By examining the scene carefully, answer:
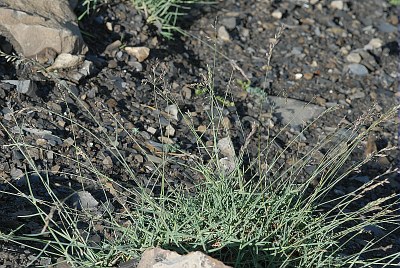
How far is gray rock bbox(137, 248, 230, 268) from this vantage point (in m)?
3.05

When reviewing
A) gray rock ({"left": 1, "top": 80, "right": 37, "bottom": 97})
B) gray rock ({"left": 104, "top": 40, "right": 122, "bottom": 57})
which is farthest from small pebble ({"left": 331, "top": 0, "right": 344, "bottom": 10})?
gray rock ({"left": 1, "top": 80, "right": 37, "bottom": 97})

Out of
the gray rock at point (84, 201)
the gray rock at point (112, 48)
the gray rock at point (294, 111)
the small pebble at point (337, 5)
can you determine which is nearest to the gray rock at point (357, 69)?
A: the gray rock at point (294, 111)

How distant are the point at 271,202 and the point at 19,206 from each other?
1137 mm

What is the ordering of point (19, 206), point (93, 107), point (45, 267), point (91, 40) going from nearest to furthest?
point (45, 267)
point (19, 206)
point (93, 107)
point (91, 40)

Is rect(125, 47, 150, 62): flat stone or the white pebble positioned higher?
rect(125, 47, 150, 62): flat stone

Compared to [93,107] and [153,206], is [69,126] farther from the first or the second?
[153,206]

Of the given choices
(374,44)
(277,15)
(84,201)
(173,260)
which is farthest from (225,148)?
(374,44)

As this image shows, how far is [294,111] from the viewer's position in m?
5.04

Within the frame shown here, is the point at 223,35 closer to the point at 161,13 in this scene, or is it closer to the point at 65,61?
the point at 161,13

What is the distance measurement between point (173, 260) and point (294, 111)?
2.13 m

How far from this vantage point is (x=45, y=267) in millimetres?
3344

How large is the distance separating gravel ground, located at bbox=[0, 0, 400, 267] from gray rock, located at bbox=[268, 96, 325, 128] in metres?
0.01

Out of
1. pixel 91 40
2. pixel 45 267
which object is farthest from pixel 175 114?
pixel 45 267

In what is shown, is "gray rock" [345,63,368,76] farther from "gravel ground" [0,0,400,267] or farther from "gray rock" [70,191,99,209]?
"gray rock" [70,191,99,209]
